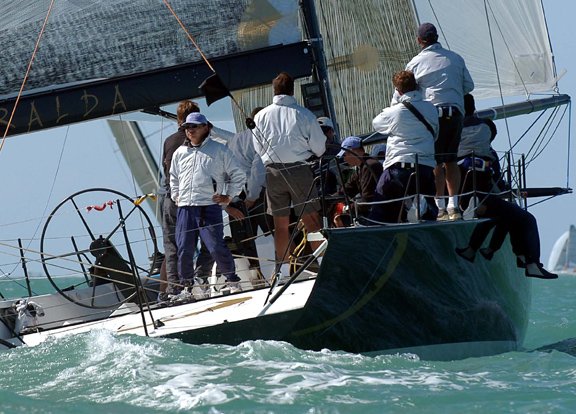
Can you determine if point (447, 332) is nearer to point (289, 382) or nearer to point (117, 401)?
point (289, 382)

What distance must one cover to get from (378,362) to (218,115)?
609 cm

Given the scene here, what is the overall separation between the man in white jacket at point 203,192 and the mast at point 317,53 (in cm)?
125

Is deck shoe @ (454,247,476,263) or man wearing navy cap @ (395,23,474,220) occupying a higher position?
man wearing navy cap @ (395,23,474,220)

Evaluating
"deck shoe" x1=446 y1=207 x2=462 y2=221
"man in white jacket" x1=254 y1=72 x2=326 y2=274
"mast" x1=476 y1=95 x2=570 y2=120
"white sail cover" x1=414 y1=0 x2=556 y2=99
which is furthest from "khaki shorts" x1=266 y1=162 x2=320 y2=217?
"white sail cover" x1=414 y1=0 x2=556 y2=99

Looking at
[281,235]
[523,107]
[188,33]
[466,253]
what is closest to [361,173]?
[281,235]

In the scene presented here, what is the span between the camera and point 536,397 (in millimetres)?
8453

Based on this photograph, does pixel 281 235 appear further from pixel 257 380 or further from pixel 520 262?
pixel 257 380

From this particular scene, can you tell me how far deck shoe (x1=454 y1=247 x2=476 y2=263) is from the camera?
32.3 feet

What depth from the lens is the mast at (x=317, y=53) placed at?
1146 centimetres

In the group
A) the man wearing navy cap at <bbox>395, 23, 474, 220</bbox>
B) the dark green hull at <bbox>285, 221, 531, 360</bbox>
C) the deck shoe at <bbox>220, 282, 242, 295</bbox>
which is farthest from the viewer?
the deck shoe at <bbox>220, 282, 242, 295</bbox>

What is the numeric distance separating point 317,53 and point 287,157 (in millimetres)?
1250

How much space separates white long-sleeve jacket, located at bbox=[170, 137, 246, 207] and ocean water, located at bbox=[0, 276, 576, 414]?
1.17 m

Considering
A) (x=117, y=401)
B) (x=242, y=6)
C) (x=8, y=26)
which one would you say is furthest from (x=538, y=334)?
(x=117, y=401)

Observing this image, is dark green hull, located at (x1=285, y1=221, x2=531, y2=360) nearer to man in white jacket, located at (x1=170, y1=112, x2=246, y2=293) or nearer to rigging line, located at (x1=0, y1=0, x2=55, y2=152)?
man in white jacket, located at (x1=170, y1=112, x2=246, y2=293)
